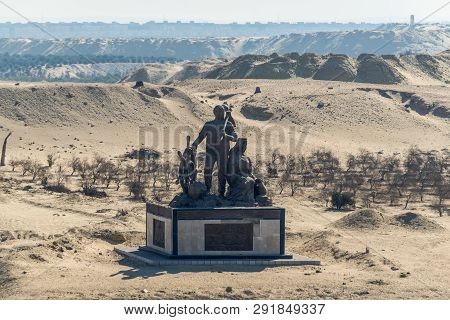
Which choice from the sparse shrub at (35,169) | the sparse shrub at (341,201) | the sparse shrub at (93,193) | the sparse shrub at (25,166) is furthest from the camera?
the sparse shrub at (25,166)

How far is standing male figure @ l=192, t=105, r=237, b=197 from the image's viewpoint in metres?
39.6

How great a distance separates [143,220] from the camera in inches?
1866

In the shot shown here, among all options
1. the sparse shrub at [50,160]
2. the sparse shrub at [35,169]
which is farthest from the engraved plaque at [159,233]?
the sparse shrub at [50,160]

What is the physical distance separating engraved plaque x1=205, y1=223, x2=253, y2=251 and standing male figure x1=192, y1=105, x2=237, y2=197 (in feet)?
6.14

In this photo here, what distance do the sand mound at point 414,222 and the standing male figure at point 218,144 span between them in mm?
11286

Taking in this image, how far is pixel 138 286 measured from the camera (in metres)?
33.6

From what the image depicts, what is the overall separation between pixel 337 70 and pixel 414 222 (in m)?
88.1

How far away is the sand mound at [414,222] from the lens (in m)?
47.1

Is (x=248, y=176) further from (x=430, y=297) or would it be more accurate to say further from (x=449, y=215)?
(x=449, y=215)

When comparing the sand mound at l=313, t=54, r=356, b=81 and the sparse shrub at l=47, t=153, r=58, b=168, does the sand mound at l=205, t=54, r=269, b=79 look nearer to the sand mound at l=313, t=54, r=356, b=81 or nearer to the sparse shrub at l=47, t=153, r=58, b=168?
the sand mound at l=313, t=54, r=356, b=81

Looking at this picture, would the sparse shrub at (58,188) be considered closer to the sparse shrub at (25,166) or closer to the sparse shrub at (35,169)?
the sparse shrub at (35,169)

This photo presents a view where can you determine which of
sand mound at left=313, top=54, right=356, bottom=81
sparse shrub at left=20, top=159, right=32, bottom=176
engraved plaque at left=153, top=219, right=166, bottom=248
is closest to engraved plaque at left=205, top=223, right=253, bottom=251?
engraved plaque at left=153, top=219, right=166, bottom=248

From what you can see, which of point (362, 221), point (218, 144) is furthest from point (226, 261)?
point (362, 221)

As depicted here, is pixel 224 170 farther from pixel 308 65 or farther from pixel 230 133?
pixel 308 65
